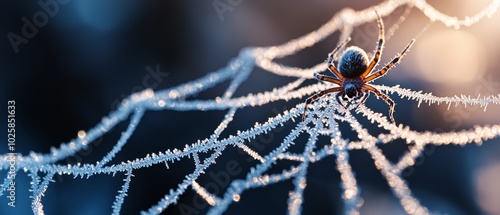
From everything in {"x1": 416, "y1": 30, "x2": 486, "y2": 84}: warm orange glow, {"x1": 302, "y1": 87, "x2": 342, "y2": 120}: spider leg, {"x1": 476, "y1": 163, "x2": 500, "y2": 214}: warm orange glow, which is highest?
{"x1": 416, "y1": 30, "x2": 486, "y2": 84}: warm orange glow

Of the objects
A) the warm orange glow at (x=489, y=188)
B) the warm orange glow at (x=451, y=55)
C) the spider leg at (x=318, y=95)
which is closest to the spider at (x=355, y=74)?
the spider leg at (x=318, y=95)

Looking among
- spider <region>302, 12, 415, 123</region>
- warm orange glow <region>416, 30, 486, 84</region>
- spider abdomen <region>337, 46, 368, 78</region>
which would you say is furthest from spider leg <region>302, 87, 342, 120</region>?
warm orange glow <region>416, 30, 486, 84</region>

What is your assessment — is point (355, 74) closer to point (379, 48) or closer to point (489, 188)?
point (379, 48)

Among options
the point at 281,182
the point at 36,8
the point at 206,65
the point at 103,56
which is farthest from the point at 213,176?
the point at 36,8

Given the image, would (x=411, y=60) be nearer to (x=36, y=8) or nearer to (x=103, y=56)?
(x=103, y=56)

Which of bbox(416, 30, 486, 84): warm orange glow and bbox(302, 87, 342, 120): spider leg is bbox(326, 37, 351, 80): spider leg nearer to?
bbox(302, 87, 342, 120): spider leg

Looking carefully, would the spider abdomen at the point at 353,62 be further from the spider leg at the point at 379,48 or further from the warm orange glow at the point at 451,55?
the warm orange glow at the point at 451,55

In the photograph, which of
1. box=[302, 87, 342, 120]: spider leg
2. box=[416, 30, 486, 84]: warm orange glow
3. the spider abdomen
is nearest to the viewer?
the spider abdomen
